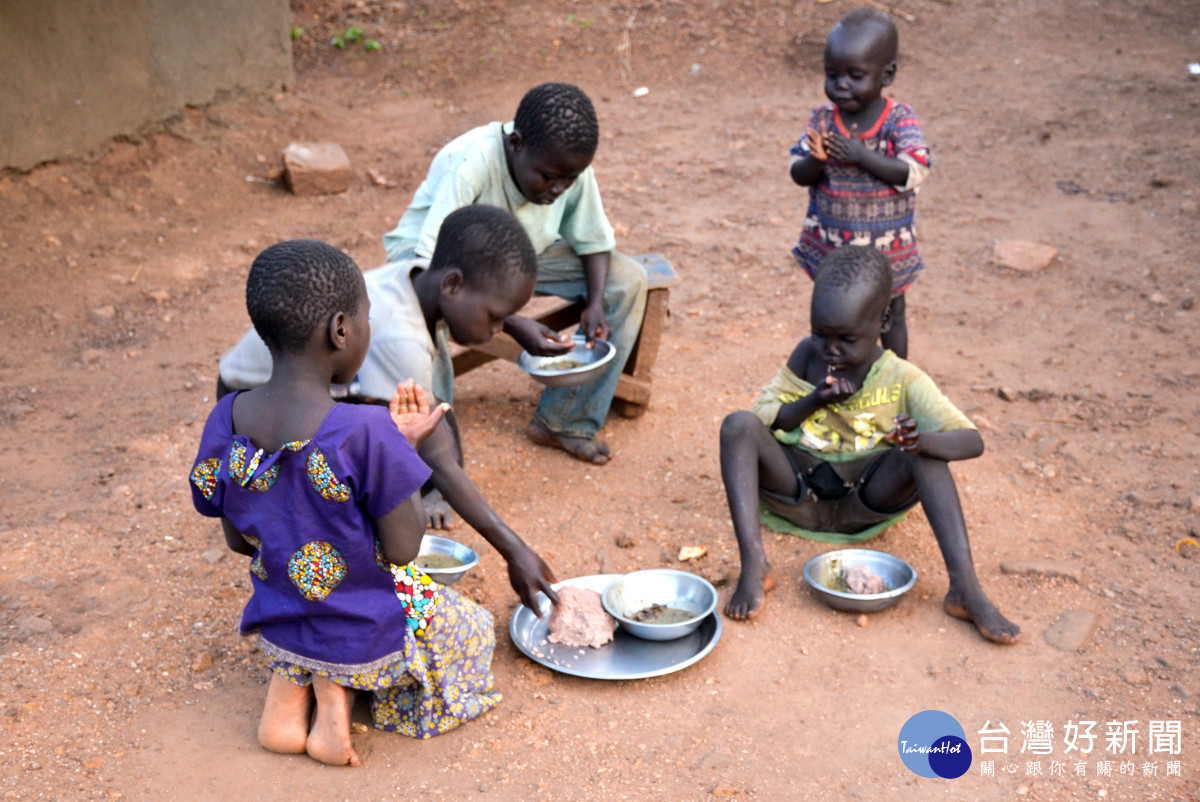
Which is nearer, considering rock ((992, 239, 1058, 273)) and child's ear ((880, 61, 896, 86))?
child's ear ((880, 61, 896, 86))

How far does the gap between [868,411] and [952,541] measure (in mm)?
460

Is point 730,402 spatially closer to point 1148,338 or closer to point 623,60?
point 1148,338

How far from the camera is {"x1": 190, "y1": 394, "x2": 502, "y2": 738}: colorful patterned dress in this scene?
2.06m

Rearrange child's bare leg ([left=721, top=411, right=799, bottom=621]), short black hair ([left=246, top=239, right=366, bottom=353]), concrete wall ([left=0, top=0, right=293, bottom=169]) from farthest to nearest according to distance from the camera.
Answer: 1. concrete wall ([left=0, top=0, right=293, bottom=169])
2. child's bare leg ([left=721, top=411, right=799, bottom=621])
3. short black hair ([left=246, top=239, right=366, bottom=353])

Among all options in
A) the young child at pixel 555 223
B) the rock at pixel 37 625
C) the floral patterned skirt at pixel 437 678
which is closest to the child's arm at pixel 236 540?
the floral patterned skirt at pixel 437 678

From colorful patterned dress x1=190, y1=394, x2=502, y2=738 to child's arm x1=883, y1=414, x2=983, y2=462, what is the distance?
1.29m

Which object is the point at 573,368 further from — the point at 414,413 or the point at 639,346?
the point at 414,413

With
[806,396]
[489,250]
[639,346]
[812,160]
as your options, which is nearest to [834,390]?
[806,396]

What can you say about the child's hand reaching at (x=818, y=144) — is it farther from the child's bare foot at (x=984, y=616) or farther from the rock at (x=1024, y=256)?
the rock at (x=1024, y=256)

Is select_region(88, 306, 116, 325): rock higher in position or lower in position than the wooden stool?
lower

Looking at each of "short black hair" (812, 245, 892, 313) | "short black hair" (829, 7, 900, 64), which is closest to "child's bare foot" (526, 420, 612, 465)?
"short black hair" (812, 245, 892, 313)

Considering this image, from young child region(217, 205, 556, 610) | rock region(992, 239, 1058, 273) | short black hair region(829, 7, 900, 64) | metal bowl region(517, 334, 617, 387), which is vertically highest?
short black hair region(829, 7, 900, 64)

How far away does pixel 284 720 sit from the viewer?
7.75 ft

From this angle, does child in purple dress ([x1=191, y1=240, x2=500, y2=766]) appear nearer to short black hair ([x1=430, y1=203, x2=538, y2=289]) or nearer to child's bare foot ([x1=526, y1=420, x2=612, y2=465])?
short black hair ([x1=430, y1=203, x2=538, y2=289])
